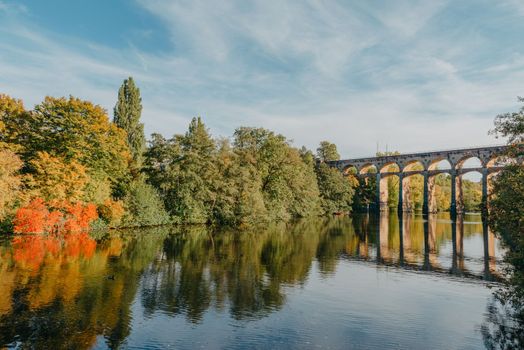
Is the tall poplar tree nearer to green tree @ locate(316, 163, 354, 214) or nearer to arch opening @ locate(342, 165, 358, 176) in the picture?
green tree @ locate(316, 163, 354, 214)

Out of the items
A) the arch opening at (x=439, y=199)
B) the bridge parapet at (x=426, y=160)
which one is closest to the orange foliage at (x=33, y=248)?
the bridge parapet at (x=426, y=160)

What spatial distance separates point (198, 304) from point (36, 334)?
17.9 feet

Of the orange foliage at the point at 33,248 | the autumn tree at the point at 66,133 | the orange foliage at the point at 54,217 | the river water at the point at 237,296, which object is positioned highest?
the autumn tree at the point at 66,133

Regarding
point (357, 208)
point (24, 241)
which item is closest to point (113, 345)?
point (24, 241)

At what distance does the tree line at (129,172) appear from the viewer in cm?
3170

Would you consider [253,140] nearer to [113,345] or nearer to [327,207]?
[327,207]

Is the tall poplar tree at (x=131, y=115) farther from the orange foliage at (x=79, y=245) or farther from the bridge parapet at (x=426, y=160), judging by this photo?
the bridge parapet at (x=426, y=160)

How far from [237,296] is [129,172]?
105ft

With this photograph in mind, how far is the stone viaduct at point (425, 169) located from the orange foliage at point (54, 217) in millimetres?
59500

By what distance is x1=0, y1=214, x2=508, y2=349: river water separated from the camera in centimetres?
1163

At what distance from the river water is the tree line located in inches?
188

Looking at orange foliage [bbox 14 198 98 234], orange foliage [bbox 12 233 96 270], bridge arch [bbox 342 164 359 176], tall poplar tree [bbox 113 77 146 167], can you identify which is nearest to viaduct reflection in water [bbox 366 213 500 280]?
orange foliage [bbox 12 233 96 270]

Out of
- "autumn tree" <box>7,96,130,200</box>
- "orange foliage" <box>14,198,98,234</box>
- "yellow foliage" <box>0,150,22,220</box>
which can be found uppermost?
"autumn tree" <box>7,96,130,200</box>

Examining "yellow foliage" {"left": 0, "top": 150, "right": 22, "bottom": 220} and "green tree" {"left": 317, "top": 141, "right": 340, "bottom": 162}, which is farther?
"green tree" {"left": 317, "top": 141, "right": 340, "bottom": 162}
